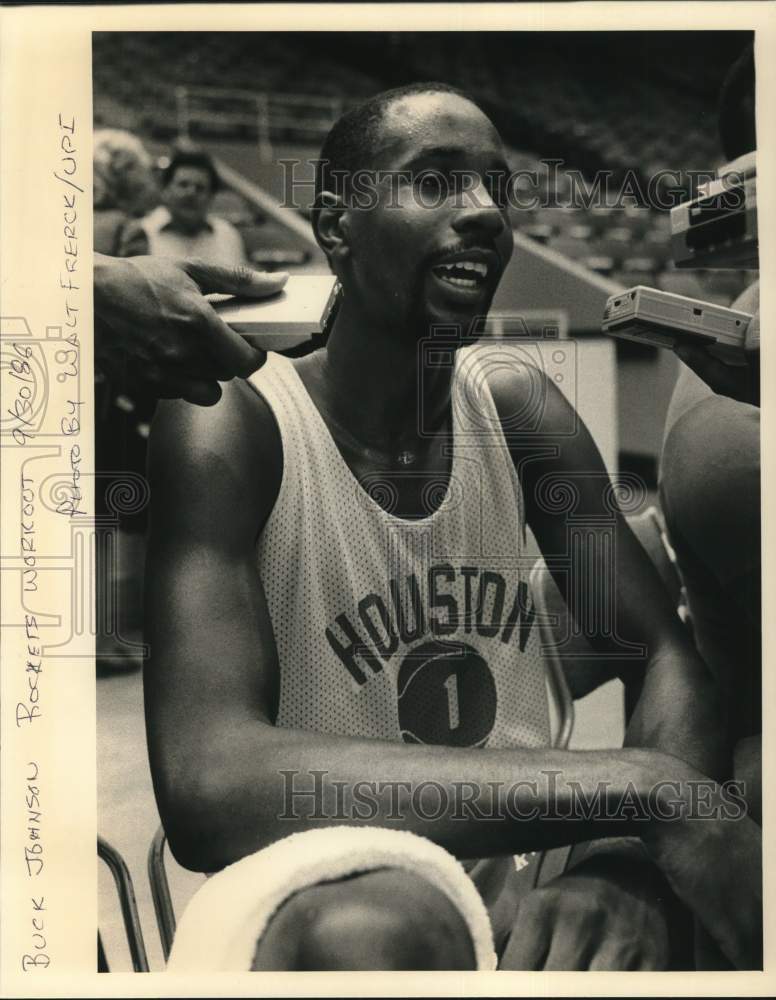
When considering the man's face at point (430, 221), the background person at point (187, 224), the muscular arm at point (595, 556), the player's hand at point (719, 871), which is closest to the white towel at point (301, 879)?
the player's hand at point (719, 871)

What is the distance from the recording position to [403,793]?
162 cm

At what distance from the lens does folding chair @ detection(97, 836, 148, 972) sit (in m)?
1.69

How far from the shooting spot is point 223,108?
5.66 ft

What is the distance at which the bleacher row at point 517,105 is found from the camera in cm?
172

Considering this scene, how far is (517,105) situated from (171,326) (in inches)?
23.5

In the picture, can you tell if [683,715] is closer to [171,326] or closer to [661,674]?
[661,674]

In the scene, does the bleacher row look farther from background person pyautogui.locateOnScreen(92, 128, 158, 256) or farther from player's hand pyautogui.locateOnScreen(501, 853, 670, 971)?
player's hand pyautogui.locateOnScreen(501, 853, 670, 971)

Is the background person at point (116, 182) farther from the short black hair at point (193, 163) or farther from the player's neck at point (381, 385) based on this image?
the player's neck at point (381, 385)

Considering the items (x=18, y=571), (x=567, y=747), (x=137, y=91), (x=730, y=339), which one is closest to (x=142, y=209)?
(x=137, y=91)

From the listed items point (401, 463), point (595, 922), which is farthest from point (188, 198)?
point (595, 922)

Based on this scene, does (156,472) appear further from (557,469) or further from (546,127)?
(546,127)

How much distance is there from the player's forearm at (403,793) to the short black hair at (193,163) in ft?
2.54

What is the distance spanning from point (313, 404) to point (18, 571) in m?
0.50

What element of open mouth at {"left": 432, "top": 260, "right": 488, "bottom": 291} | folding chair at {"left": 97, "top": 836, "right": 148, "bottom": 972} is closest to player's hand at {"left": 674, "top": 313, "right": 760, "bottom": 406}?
open mouth at {"left": 432, "top": 260, "right": 488, "bottom": 291}
